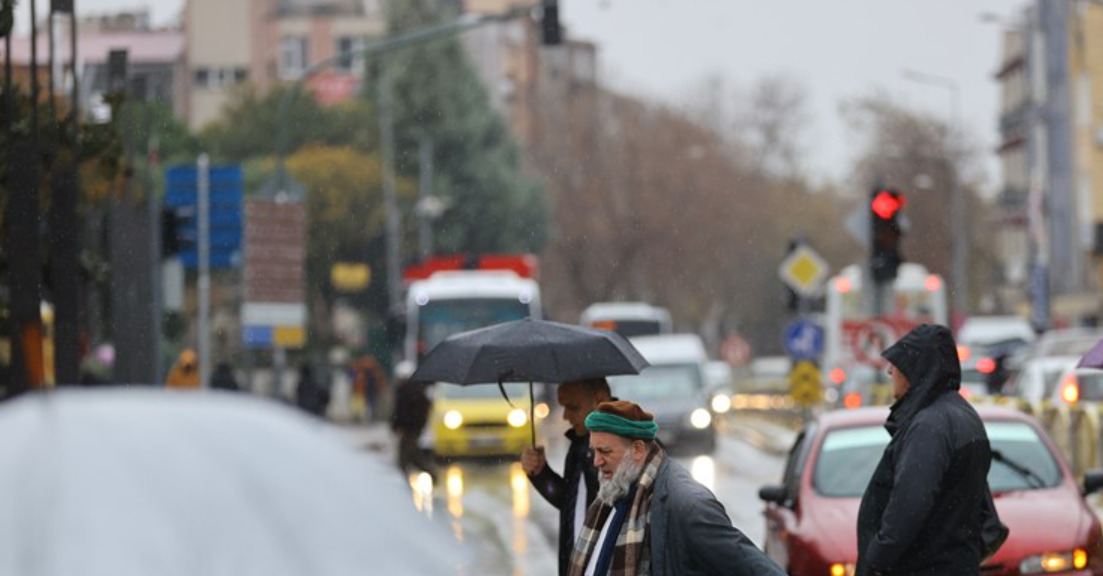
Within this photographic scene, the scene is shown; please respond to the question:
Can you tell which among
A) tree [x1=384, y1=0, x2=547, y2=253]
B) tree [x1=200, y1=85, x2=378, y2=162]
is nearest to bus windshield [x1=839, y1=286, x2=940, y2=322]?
tree [x1=200, y1=85, x2=378, y2=162]

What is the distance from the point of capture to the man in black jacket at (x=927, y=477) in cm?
928

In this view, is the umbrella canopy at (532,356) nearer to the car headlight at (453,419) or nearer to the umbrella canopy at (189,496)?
the umbrella canopy at (189,496)

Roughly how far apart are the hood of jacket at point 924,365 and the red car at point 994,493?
315 cm

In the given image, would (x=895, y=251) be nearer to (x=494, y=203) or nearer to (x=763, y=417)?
(x=763, y=417)

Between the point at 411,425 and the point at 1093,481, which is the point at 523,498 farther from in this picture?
the point at 1093,481

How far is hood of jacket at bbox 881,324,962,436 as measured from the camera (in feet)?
31.0

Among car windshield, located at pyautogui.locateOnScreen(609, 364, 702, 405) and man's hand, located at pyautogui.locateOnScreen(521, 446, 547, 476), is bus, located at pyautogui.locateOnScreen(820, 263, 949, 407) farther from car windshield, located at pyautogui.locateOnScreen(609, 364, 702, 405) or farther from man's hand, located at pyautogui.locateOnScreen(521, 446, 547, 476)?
man's hand, located at pyautogui.locateOnScreen(521, 446, 547, 476)

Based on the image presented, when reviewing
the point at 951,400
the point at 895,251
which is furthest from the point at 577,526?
the point at 895,251

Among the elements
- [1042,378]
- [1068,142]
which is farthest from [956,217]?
[1042,378]

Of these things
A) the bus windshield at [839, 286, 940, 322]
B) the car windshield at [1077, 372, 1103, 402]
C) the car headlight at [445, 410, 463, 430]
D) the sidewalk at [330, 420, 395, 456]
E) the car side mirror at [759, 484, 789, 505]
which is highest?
the car side mirror at [759, 484, 789, 505]

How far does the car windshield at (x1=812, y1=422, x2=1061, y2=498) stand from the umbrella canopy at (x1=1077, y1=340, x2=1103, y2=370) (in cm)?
222

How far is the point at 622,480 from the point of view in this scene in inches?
303

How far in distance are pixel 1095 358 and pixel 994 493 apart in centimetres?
241

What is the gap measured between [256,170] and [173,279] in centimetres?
5199
